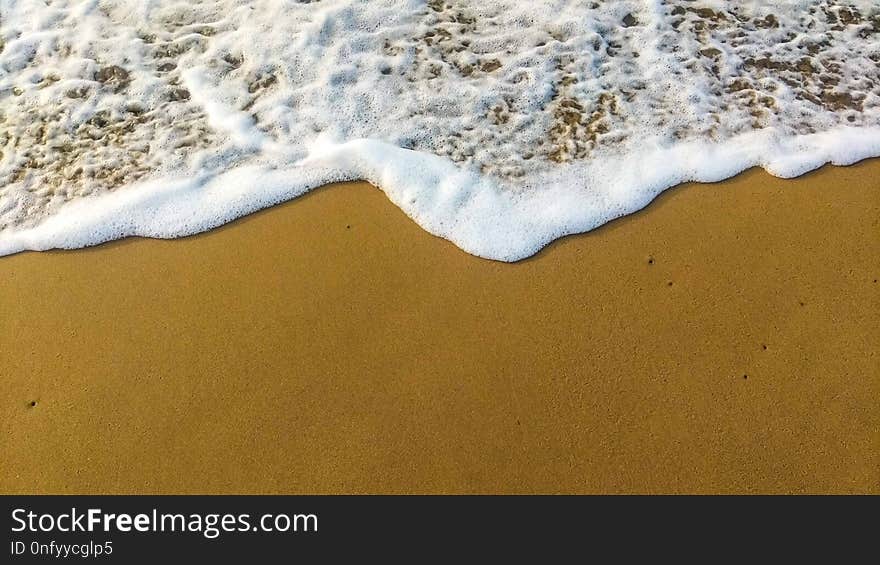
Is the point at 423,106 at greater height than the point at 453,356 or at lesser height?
greater

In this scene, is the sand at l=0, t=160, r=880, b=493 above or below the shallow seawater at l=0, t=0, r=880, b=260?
below

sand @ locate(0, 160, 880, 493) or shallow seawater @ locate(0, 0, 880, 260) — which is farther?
shallow seawater @ locate(0, 0, 880, 260)

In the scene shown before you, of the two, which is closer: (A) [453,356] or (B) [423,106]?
(A) [453,356]

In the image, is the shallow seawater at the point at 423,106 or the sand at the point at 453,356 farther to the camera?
the shallow seawater at the point at 423,106
